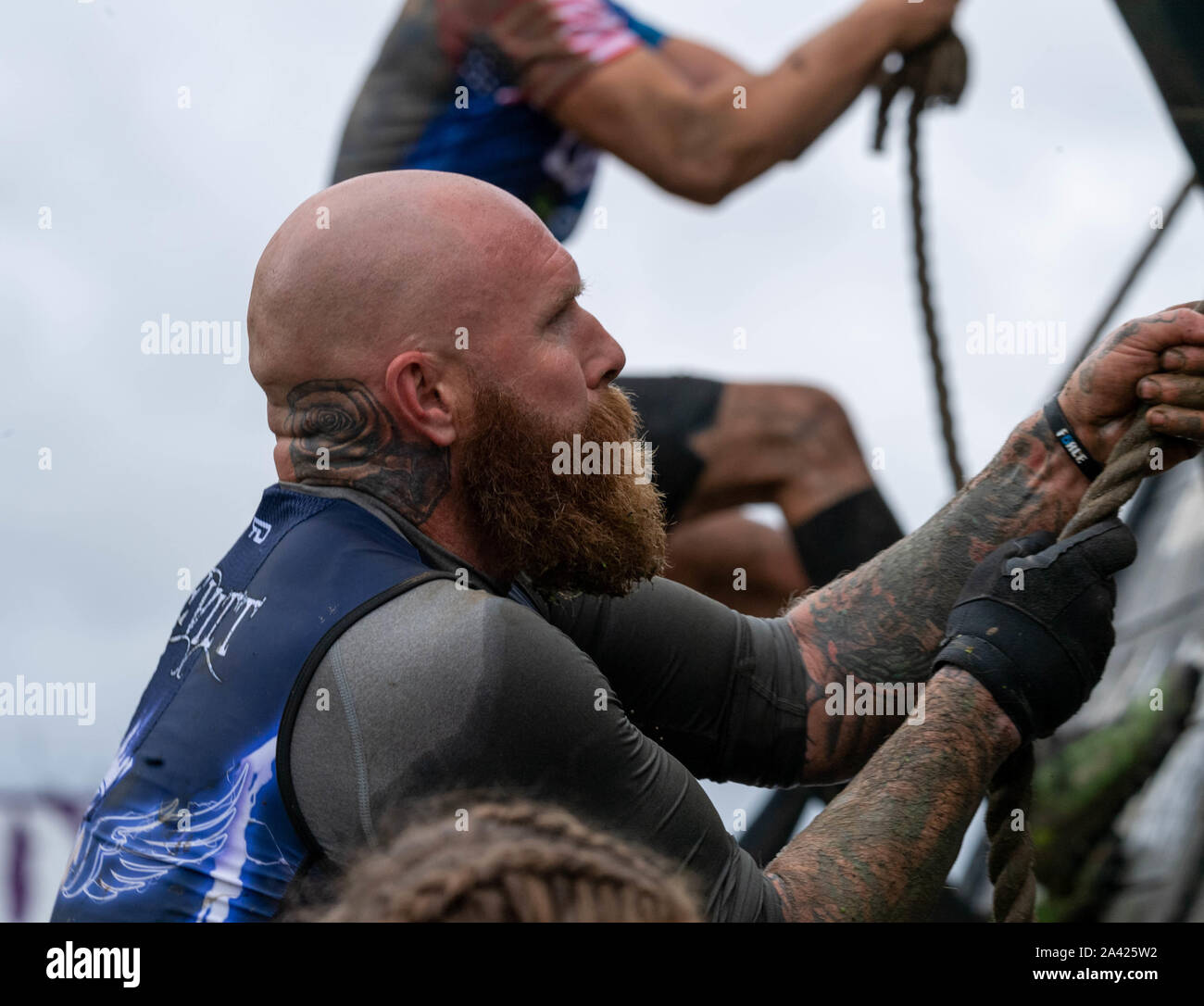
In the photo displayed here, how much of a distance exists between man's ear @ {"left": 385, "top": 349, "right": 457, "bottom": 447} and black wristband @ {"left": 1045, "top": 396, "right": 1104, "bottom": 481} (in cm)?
70

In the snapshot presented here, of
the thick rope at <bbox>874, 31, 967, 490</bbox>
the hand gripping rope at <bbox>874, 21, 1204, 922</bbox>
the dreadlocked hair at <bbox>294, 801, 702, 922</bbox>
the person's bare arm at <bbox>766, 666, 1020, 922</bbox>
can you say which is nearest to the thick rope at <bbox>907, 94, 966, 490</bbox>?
the thick rope at <bbox>874, 31, 967, 490</bbox>

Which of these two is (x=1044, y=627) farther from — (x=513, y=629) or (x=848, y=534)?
(x=848, y=534)

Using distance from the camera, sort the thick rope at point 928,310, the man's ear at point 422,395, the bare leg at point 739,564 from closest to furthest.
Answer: the man's ear at point 422,395 < the thick rope at point 928,310 < the bare leg at point 739,564

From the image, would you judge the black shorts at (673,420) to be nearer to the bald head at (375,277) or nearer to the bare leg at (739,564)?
the bare leg at (739,564)

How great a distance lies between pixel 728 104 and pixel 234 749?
1527 millimetres

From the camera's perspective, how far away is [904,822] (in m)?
1.37

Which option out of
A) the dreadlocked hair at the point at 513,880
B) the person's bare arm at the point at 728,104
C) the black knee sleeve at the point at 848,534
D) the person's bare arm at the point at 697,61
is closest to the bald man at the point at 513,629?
the dreadlocked hair at the point at 513,880

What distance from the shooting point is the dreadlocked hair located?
29.3 inches

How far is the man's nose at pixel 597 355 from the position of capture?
4.98ft

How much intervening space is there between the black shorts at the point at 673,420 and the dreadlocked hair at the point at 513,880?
1.50 metres

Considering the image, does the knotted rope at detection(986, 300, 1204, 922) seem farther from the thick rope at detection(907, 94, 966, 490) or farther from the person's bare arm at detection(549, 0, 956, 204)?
the person's bare arm at detection(549, 0, 956, 204)

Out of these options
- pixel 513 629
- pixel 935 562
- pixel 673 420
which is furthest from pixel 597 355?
pixel 673 420
